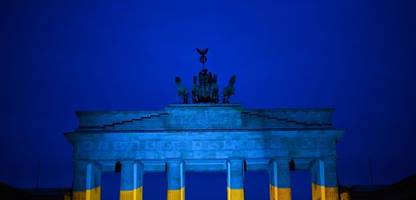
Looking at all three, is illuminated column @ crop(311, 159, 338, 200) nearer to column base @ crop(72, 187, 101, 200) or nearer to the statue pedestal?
the statue pedestal

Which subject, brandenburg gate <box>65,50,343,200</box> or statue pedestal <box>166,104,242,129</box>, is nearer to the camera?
brandenburg gate <box>65,50,343,200</box>

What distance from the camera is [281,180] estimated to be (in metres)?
29.5

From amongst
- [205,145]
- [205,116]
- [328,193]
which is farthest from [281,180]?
[205,116]

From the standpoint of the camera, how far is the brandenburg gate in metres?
29.6

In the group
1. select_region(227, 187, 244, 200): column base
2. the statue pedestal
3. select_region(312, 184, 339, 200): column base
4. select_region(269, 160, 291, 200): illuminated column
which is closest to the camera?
select_region(227, 187, 244, 200): column base

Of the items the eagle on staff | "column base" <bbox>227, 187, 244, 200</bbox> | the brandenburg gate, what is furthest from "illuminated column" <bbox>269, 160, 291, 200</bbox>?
the eagle on staff

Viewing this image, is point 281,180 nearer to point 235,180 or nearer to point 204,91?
point 235,180

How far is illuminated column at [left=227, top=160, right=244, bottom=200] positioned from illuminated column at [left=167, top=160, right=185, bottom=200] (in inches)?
148

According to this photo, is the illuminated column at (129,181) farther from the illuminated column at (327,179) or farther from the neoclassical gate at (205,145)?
the illuminated column at (327,179)

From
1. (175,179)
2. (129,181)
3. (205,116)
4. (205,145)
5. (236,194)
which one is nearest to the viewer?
(236,194)

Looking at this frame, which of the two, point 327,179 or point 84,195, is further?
point 327,179

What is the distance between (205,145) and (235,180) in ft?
11.7

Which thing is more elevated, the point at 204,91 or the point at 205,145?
the point at 204,91

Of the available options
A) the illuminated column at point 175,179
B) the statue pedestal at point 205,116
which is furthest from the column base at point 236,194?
the statue pedestal at point 205,116
